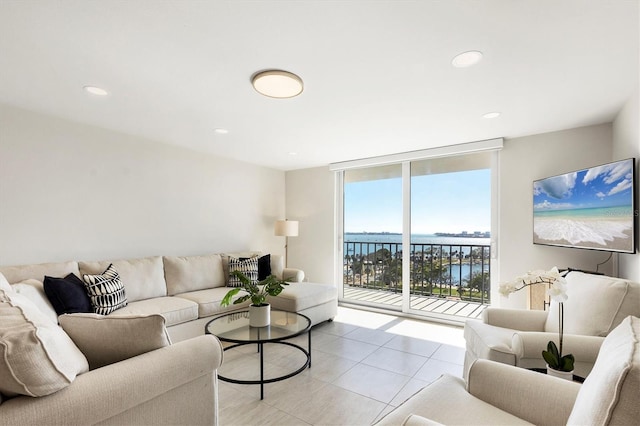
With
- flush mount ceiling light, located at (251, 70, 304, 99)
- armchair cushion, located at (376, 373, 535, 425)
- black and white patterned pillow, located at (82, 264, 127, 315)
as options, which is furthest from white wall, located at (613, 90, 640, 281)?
black and white patterned pillow, located at (82, 264, 127, 315)

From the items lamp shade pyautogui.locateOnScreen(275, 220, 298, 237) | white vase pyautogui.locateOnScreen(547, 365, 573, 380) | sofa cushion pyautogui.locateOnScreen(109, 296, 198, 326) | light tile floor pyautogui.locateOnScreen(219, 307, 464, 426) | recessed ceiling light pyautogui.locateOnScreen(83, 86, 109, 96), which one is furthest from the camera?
lamp shade pyautogui.locateOnScreen(275, 220, 298, 237)

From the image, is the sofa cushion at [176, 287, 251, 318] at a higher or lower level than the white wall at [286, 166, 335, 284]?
lower

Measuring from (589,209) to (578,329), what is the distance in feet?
4.03

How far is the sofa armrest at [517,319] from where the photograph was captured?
7.47 ft

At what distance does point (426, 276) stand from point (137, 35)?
464 cm

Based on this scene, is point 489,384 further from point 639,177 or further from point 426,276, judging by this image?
point 426,276

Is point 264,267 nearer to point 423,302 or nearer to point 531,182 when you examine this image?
point 423,302

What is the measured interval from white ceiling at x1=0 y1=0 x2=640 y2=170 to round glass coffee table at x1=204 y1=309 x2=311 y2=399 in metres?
1.98

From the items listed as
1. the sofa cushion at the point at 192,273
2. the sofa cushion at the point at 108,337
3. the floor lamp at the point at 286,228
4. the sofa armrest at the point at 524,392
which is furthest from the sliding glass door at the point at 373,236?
the sofa cushion at the point at 108,337

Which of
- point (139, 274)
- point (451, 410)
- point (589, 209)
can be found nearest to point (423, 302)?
point (589, 209)

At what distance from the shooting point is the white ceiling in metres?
1.56

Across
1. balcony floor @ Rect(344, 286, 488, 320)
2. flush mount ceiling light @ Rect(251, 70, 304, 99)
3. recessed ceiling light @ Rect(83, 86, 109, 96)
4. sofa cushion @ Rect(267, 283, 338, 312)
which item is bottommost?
balcony floor @ Rect(344, 286, 488, 320)

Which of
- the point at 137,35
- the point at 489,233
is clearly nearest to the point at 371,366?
the point at 489,233

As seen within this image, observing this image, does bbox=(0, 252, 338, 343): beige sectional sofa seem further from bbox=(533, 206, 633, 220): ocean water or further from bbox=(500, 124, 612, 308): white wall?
bbox=(533, 206, 633, 220): ocean water
